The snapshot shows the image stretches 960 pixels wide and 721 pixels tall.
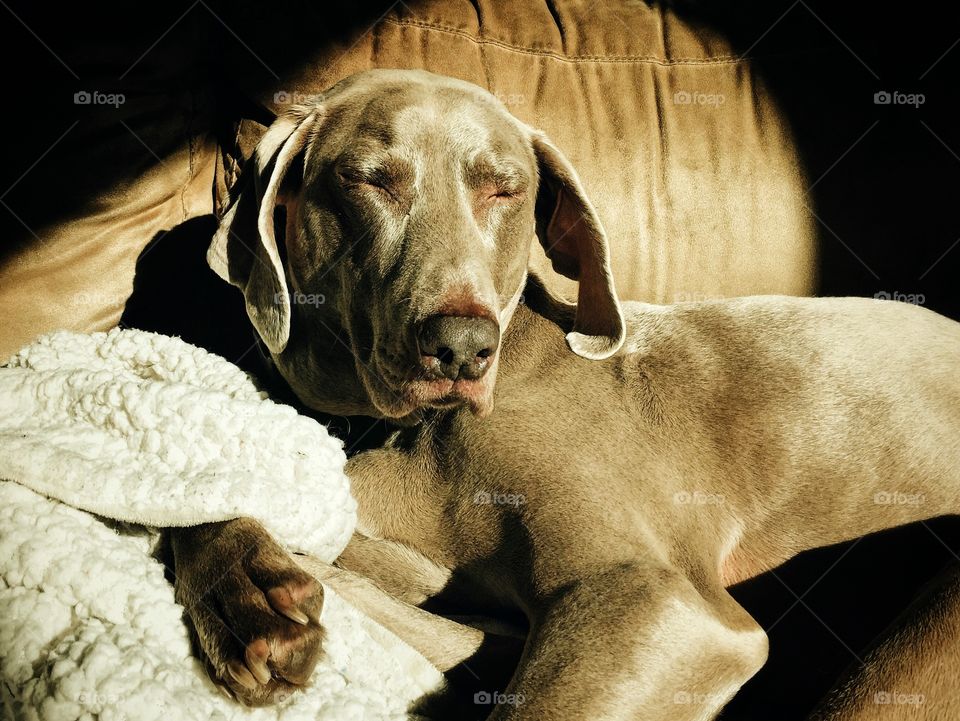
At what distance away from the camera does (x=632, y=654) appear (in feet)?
5.59

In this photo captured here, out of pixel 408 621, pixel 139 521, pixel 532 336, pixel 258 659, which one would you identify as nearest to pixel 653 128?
pixel 532 336

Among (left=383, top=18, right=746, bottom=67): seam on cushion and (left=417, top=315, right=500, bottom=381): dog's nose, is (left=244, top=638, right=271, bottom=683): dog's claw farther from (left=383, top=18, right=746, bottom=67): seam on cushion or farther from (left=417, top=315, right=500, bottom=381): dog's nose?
(left=383, top=18, right=746, bottom=67): seam on cushion

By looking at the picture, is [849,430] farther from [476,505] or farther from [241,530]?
[241,530]

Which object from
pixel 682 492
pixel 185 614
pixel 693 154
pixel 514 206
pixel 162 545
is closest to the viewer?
pixel 185 614

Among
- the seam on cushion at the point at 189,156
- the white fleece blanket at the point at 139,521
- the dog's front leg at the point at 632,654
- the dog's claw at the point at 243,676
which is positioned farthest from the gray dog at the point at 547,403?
the seam on cushion at the point at 189,156

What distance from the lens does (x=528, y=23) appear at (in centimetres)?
300

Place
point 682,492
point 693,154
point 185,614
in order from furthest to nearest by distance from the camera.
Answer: point 693,154 < point 682,492 < point 185,614

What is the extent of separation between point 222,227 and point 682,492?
4.28 ft

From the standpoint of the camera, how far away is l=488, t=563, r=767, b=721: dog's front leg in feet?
5.48

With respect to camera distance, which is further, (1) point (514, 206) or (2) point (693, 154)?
(2) point (693, 154)

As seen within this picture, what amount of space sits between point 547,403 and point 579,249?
50 cm

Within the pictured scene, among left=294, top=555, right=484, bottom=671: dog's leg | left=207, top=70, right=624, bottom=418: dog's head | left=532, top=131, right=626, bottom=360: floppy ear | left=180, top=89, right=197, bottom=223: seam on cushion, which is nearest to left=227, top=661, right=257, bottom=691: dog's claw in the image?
left=294, top=555, right=484, bottom=671: dog's leg

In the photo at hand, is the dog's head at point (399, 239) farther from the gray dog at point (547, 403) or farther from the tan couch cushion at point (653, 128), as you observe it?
the tan couch cushion at point (653, 128)

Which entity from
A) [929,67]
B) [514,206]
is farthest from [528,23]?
[929,67]
